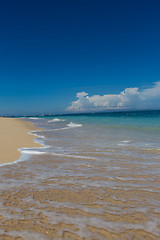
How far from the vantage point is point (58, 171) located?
5750 millimetres

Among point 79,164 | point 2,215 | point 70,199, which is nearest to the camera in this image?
point 2,215

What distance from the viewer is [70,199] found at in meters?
3.81

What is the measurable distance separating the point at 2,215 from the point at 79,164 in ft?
12.6

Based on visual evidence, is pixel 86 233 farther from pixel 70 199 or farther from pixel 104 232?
pixel 70 199

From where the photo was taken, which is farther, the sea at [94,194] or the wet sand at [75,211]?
the sea at [94,194]

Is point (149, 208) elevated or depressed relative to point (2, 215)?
depressed

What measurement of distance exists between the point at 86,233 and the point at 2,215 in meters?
1.85

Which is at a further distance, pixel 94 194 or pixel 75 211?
pixel 94 194

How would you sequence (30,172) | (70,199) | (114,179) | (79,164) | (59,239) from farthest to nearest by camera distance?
1. (79,164)
2. (30,172)
3. (114,179)
4. (70,199)
5. (59,239)

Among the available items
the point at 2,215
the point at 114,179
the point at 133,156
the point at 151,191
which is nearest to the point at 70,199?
the point at 2,215

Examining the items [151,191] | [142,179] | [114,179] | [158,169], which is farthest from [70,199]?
[158,169]

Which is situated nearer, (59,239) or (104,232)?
(59,239)

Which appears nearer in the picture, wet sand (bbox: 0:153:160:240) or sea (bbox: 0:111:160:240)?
wet sand (bbox: 0:153:160:240)

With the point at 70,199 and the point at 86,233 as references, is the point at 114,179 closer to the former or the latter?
the point at 70,199
